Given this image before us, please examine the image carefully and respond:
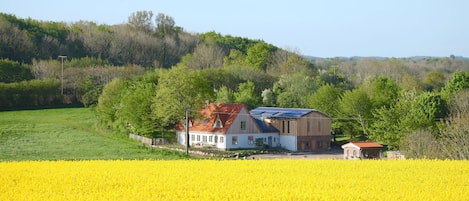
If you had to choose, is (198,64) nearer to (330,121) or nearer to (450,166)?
(330,121)

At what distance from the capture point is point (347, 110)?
7606 centimetres

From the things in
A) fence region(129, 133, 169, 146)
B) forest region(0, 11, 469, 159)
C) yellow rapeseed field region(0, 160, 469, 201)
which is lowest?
yellow rapeseed field region(0, 160, 469, 201)

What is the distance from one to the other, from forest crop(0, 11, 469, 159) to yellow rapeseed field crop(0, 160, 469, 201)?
14.1 meters

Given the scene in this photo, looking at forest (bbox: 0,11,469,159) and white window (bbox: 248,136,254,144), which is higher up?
forest (bbox: 0,11,469,159)

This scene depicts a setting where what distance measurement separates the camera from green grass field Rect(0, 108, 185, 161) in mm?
56969

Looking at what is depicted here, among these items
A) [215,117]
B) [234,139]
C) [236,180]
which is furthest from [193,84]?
[236,180]

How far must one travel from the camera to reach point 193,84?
70688 millimetres

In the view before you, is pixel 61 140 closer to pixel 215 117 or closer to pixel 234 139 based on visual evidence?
pixel 215 117

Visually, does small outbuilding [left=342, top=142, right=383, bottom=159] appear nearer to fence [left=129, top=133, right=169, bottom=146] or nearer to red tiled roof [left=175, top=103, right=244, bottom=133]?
red tiled roof [left=175, top=103, right=244, bottom=133]

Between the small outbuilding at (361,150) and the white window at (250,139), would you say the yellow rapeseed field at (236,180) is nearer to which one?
the small outbuilding at (361,150)

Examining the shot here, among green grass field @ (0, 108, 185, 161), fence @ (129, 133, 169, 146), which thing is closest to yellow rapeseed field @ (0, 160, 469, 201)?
green grass field @ (0, 108, 185, 161)

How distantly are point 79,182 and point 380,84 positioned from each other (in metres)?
57.8

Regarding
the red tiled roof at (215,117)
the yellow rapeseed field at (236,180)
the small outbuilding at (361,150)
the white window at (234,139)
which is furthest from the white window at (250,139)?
the yellow rapeseed field at (236,180)

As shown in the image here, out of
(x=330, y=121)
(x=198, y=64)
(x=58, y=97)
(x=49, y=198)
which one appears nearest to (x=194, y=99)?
(x=330, y=121)
